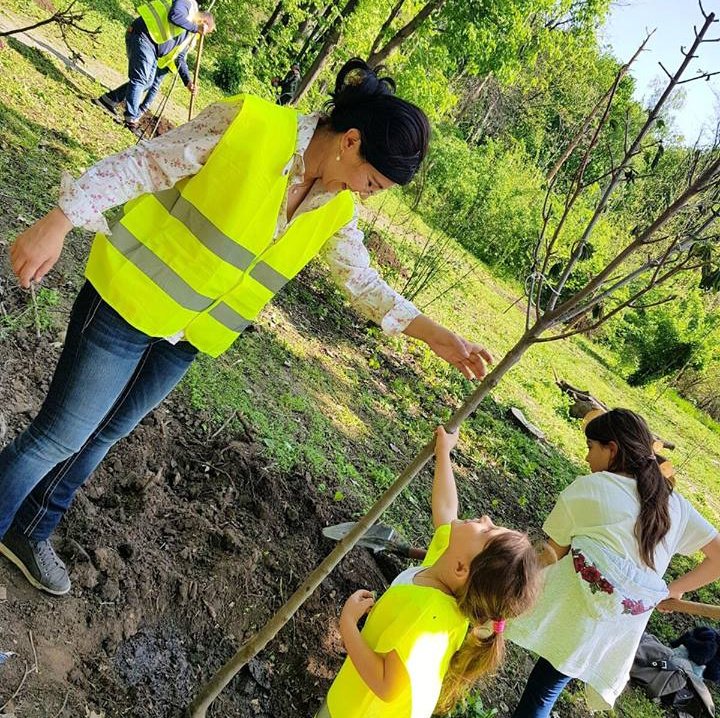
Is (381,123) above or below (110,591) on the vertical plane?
above

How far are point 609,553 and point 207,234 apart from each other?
6.10ft

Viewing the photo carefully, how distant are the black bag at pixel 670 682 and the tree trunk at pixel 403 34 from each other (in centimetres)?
669

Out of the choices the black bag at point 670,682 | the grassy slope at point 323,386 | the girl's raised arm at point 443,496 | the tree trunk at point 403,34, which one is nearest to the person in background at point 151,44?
the grassy slope at point 323,386

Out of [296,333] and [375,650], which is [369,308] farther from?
[296,333]

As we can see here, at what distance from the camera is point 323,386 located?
4684mm

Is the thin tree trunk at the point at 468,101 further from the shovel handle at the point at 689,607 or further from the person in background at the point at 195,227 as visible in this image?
the person in background at the point at 195,227

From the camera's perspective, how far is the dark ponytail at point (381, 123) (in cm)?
150

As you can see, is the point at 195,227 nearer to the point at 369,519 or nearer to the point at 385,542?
the point at 369,519

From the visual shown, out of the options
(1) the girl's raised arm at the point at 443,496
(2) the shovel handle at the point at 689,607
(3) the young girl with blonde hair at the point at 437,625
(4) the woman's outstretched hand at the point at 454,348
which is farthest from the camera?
(2) the shovel handle at the point at 689,607

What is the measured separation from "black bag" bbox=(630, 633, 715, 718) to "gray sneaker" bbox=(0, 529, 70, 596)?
3470 mm

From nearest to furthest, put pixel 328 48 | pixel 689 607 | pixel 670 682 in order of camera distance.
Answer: pixel 689 607 → pixel 670 682 → pixel 328 48

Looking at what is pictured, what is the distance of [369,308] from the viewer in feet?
6.54

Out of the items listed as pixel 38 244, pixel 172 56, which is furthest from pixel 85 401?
pixel 172 56

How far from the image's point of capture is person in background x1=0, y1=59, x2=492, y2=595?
1467mm
